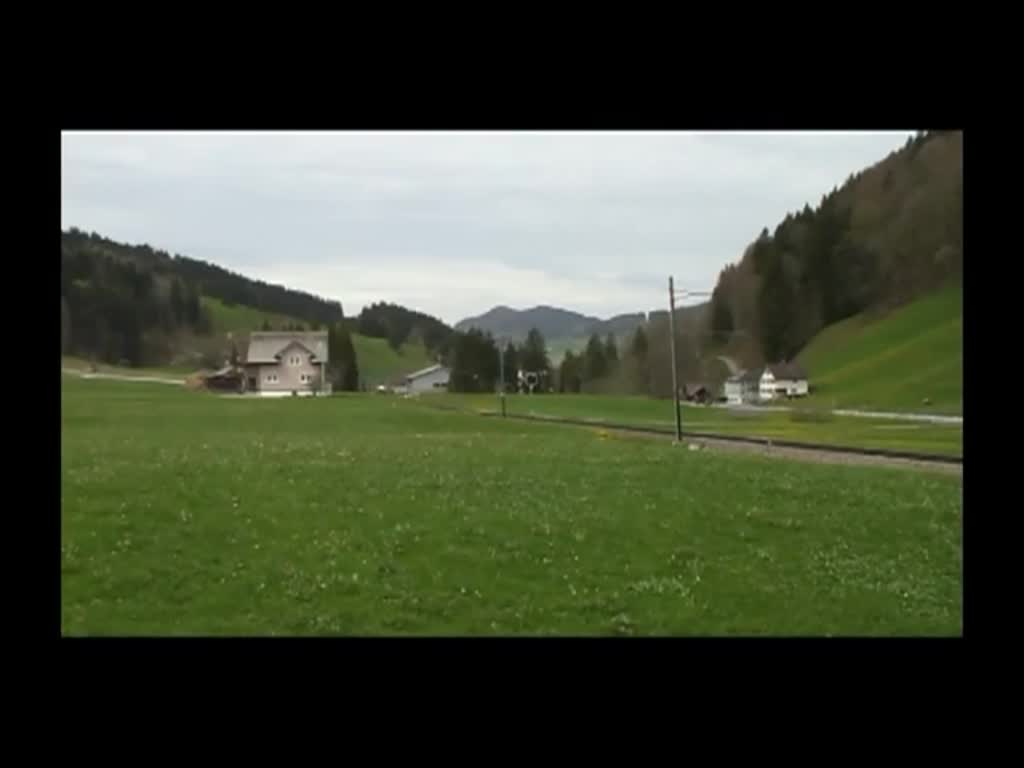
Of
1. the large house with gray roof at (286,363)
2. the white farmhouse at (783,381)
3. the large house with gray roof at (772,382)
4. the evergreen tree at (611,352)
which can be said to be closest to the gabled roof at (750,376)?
the large house with gray roof at (772,382)

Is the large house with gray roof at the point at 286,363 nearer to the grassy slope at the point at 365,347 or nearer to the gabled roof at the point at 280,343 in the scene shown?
the gabled roof at the point at 280,343

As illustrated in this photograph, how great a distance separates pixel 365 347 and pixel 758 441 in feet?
12.0

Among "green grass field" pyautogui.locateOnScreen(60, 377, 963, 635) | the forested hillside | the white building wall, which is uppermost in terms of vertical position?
the forested hillside

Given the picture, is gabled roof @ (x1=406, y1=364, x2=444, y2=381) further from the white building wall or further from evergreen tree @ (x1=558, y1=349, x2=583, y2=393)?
evergreen tree @ (x1=558, y1=349, x2=583, y2=393)

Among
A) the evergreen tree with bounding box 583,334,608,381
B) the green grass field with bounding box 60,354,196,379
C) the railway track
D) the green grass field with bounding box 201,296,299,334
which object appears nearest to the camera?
the green grass field with bounding box 60,354,196,379

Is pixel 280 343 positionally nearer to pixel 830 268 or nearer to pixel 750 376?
pixel 750 376

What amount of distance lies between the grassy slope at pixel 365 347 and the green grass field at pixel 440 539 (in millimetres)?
367

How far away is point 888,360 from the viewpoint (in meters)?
6.17

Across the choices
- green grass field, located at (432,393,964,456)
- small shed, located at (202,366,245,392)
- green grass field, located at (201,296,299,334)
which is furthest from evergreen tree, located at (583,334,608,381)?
small shed, located at (202,366,245,392)

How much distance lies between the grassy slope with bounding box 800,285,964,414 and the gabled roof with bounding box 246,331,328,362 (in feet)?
11.0

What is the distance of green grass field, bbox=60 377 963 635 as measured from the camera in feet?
12.9
